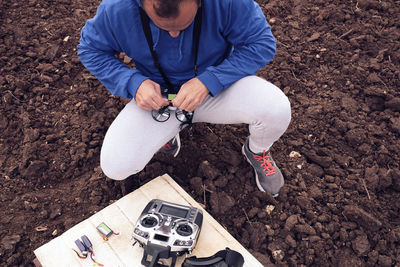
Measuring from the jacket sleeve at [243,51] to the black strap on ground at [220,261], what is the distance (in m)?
0.76

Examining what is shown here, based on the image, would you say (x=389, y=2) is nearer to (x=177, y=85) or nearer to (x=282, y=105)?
(x=282, y=105)

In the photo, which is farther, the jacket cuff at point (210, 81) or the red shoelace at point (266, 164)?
the red shoelace at point (266, 164)

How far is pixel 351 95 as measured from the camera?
2301mm

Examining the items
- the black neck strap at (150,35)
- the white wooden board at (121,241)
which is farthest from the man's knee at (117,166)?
the black neck strap at (150,35)

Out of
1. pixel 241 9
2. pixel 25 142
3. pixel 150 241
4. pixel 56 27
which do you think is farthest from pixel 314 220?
pixel 56 27

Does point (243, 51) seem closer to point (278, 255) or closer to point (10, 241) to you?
point (278, 255)

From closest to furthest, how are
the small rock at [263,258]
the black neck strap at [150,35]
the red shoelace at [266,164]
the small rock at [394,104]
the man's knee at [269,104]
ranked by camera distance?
the black neck strap at [150,35] → the man's knee at [269,104] → the small rock at [263,258] → the red shoelace at [266,164] → the small rock at [394,104]

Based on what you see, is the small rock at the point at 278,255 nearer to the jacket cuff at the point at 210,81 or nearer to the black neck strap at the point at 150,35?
the jacket cuff at the point at 210,81

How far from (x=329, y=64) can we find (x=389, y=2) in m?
0.86

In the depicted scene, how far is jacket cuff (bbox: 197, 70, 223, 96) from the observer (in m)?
1.56

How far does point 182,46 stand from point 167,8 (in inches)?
14.4

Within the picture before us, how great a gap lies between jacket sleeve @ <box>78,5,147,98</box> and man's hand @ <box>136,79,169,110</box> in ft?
0.11

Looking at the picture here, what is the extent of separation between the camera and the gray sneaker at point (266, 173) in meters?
1.89

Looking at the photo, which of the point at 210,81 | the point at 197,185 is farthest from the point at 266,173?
the point at 210,81
